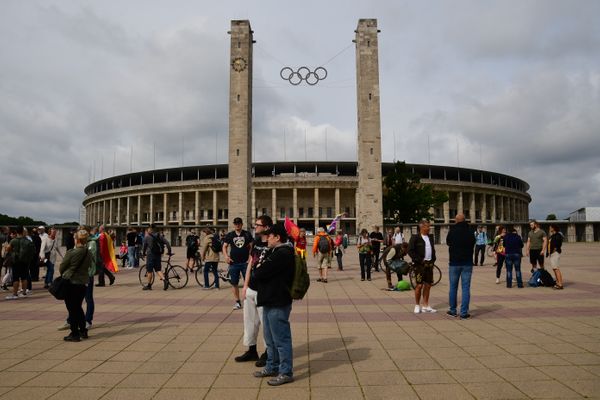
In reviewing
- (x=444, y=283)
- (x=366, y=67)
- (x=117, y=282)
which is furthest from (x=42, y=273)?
(x=366, y=67)

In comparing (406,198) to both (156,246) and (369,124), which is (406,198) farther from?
(156,246)

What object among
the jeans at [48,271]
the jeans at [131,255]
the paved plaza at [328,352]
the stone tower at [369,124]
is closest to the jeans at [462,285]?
the paved plaza at [328,352]

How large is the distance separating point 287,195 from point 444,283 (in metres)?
61.3

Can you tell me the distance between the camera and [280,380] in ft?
15.5

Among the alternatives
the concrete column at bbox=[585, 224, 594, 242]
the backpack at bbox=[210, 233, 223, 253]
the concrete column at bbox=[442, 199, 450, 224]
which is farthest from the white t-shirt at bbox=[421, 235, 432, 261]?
the concrete column at bbox=[442, 199, 450, 224]

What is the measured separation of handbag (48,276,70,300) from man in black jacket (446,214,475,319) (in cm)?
709

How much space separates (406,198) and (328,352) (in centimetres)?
5495

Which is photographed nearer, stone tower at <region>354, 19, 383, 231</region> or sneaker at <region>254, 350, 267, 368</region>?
sneaker at <region>254, 350, 267, 368</region>

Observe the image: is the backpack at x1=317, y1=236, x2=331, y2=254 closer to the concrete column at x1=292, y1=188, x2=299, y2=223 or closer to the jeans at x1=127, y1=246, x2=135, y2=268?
the jeans at x1=127, y1=246, x2=135, y2=268

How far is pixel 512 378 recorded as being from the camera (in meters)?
4.84

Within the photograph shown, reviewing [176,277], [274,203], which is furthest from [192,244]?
[274,203]

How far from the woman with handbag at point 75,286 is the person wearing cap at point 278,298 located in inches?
Answer: 143

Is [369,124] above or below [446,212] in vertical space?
above

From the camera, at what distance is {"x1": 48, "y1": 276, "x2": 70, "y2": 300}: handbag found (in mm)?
6738
